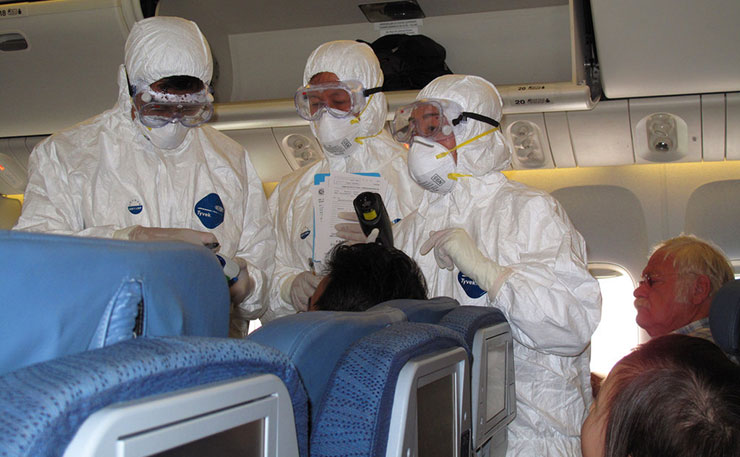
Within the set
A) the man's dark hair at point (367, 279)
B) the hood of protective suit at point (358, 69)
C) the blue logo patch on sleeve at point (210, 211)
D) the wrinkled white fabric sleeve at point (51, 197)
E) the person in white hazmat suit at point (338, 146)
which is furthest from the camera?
the hood of protective suit at point (358, 69)

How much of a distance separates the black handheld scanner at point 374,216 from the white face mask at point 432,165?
0.17 m

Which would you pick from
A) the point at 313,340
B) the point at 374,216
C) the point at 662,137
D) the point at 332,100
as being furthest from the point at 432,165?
the point at 662,137

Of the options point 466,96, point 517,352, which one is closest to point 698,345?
point 517,352

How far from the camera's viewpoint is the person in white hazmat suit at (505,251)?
6.49 ft

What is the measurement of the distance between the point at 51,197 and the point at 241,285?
68 centimetres

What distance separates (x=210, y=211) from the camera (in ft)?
8.23

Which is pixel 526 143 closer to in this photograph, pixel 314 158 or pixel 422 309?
pixel 314 158

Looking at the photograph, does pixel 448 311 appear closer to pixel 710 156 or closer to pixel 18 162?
pixel 710 156

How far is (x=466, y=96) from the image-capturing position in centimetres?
250

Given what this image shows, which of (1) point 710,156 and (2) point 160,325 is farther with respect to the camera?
(1) point 710,156

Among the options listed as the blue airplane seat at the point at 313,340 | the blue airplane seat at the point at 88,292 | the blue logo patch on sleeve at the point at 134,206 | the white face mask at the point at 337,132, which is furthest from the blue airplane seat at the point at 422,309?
the white face mask at the point at 337,132

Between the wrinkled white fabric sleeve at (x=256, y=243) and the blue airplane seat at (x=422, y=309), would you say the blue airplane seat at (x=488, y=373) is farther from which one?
the wrinkled white fabric sleeve at (x=256, y=243)

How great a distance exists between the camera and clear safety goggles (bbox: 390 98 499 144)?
247 centimetres

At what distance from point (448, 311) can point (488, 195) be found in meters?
0.85
